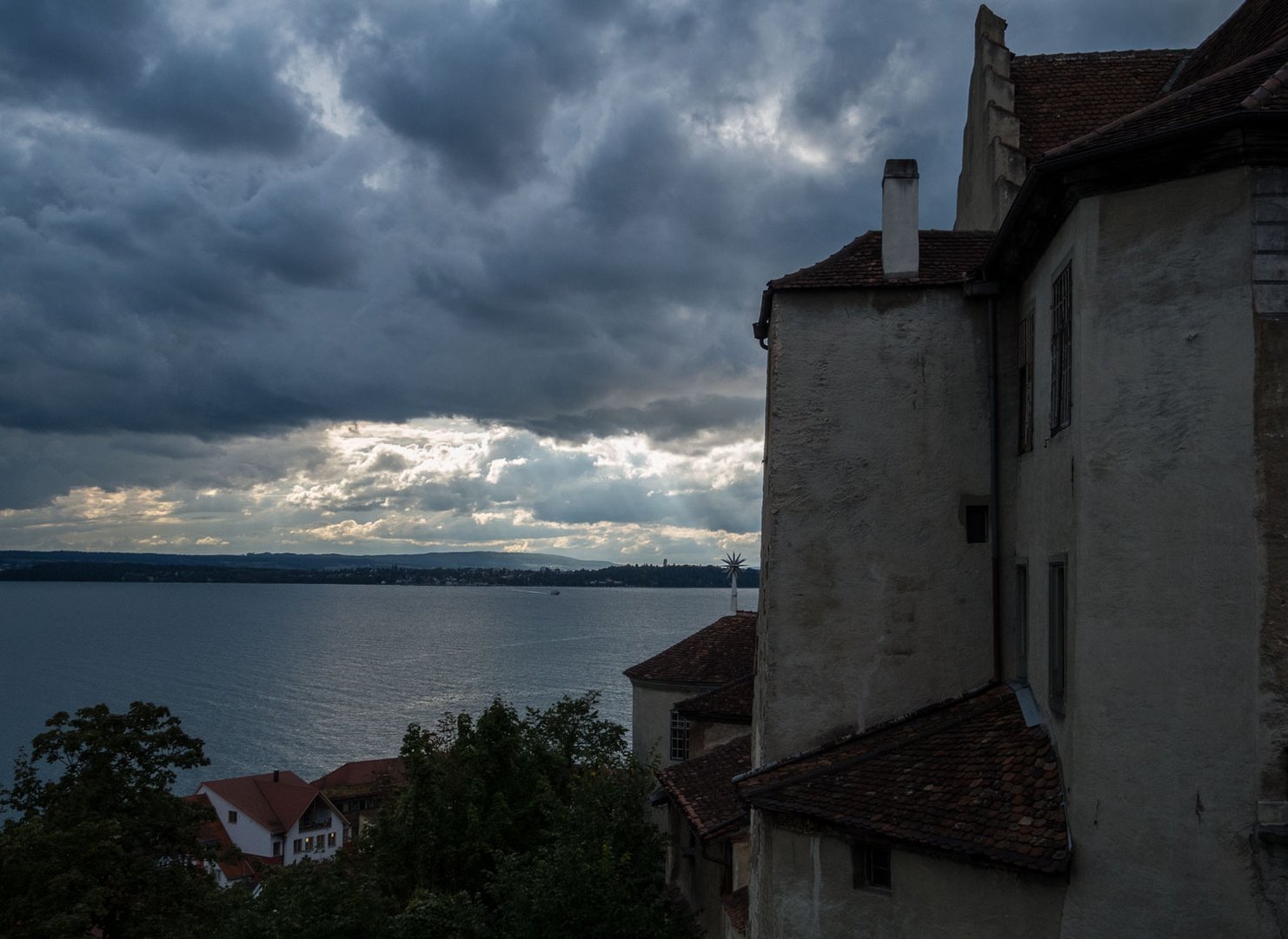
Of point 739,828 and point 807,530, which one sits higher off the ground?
point 807,530

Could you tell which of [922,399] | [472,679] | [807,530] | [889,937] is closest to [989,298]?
[922,399]

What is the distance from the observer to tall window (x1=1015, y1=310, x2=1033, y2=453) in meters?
13.2

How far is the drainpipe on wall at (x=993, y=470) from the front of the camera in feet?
46.5

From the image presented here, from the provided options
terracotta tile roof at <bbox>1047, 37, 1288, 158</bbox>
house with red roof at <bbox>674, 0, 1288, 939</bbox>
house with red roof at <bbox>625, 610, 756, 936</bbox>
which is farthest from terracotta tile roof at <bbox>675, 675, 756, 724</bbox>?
terracotta tile roof at <bbox>1047, 37, 1288, 158</bbox>

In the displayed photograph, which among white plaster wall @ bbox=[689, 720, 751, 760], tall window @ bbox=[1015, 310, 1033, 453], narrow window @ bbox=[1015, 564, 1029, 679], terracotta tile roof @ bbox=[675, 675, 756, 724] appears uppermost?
tall window @ bbox=[1015, 310, 1033, 453]

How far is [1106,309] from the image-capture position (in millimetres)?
10102

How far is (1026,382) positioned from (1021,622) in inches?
127

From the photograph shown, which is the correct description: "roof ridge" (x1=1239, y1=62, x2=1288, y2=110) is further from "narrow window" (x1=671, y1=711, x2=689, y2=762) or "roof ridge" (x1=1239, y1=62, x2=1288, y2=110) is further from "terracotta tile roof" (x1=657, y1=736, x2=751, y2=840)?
"narrow window" (x1=671, y1=711, x2=689, y2=762)

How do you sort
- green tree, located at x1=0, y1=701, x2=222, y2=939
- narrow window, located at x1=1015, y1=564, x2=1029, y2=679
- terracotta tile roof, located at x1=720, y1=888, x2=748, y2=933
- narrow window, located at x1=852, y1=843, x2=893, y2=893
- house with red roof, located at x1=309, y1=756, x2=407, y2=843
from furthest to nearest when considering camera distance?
house with red roof, located at x1=309, y1=756, x2=407, y2=843, green tree, located at x1=0, y1=701, x2=222, y2=939, terracotta tile roof, located at x1=720, y1=888, x2=748, y2=933, narrow window, located at x1=1015, y1=564, x2=1029, y2=679, narrow window, located at x1=852, y1=843, x2=893, y2=893

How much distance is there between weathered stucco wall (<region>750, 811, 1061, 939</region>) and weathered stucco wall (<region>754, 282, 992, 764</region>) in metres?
2.17

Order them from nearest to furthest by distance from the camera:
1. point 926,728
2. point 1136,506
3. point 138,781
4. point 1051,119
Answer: point 1136,506 < point 926,728 < point 1051,119 < point 138,781

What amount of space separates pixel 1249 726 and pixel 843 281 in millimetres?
8182

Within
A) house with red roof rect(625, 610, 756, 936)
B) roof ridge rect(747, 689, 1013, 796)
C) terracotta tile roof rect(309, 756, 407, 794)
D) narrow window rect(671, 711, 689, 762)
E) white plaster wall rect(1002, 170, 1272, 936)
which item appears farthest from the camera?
terracotta tile roof rect(309, 756, 407, 794)

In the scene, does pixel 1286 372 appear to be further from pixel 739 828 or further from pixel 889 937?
pixel 739 828
